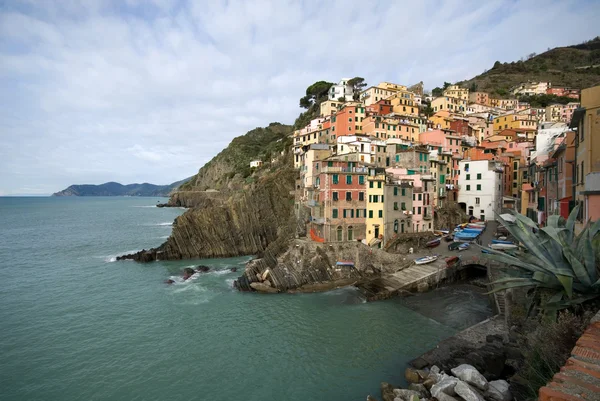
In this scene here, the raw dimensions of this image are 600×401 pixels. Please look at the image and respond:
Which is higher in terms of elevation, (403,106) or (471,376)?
(403,106)

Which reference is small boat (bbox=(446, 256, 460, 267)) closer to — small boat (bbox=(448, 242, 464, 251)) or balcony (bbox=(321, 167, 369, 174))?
small boat (bbox=(448, 242, 464, 251))

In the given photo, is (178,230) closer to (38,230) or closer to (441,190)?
(441,190)

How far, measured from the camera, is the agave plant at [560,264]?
27.5 ft

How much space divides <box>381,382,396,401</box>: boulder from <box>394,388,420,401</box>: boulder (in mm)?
210

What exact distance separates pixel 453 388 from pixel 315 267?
2077 centimetres

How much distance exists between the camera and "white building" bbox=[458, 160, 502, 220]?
4947cm

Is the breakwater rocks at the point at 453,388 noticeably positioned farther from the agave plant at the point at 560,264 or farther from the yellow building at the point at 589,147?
the yellow building at the point at 589,147

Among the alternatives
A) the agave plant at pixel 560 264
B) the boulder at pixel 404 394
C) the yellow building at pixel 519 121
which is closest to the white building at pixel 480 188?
the yellow building at pixel 519 121

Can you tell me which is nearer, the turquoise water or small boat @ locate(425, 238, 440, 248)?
the turquoise water

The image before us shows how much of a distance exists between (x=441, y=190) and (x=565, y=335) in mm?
44120

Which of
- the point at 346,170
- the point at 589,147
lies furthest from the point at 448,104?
the point at 589,147

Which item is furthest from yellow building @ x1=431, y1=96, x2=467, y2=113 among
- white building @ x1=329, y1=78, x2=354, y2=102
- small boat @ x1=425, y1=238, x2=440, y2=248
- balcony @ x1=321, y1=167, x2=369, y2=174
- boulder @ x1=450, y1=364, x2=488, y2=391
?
boulder @ x1=450, y1=364, x2=488, y2=391

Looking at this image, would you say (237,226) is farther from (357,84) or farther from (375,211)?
(357,84)

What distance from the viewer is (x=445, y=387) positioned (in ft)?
46.3
